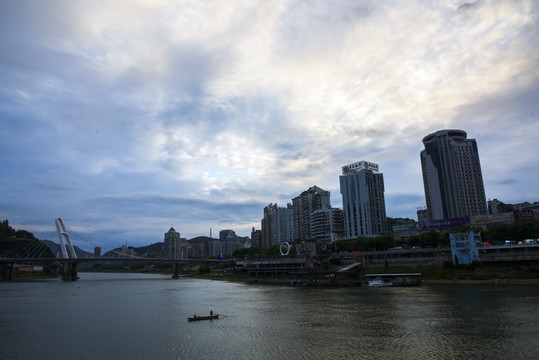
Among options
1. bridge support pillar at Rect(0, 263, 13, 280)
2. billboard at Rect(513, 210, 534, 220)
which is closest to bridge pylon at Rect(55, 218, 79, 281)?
bridge support pillar at Rect(0, 263, 13, 280)

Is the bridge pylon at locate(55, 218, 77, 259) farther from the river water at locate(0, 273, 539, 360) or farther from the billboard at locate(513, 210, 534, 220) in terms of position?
the billboard at locate(513, 210, 534, 220)

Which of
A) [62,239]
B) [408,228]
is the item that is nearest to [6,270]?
[62,239]

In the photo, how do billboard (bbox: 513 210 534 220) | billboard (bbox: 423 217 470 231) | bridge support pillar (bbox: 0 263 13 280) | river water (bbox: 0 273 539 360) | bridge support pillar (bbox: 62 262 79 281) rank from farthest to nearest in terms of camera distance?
bridge support pillar (bbox: 0 263 13 280) → bridge support pillar (bbox: 62 262 79 281) → billboard (bbox: 423 217 470 231) → billboard (bbox: 513 210 534 220) → river water (bbox: 0 273 539 360)

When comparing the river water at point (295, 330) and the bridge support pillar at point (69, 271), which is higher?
the bridge support pillar at point (69, 271)

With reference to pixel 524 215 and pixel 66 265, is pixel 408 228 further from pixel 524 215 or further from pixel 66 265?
pixel 66 265

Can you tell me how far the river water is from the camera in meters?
37.4

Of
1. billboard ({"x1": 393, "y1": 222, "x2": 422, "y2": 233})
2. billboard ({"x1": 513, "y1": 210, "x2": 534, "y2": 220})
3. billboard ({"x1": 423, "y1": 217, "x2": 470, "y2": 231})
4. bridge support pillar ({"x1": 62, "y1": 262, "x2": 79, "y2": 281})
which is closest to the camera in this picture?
billboard ({"x1": 513, "y1": 210, "x2": 534, "y2": 220})

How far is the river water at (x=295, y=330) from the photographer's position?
1474 inches

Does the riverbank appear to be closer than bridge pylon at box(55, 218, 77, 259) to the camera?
Yes

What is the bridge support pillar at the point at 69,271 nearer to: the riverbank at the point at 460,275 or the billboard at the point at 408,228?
the riverbank at the point at 460,275

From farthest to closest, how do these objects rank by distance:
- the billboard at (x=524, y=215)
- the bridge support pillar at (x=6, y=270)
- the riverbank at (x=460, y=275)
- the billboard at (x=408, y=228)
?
the billboard at (x=408, y=228)
the bridge support pillar at (x=6, y=270)
the billboard at (x=524, y=215)
the riverbank at (x=460, y=275)

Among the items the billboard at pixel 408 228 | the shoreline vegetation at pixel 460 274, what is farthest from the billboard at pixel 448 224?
the shoreline vegetation at pixel 460 274

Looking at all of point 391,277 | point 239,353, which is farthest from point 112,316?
point 391,277

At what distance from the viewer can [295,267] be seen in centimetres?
14875
